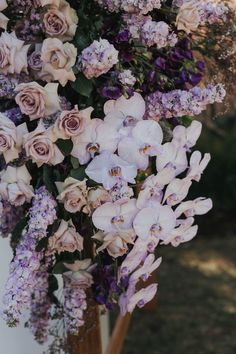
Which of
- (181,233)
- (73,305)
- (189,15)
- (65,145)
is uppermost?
(189,15)

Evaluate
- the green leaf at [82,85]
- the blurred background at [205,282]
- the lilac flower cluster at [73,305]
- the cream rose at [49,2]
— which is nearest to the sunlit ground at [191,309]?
the blurred background at [205,282]

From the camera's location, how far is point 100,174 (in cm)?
123

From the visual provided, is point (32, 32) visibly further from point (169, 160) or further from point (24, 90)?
point (169, 160)

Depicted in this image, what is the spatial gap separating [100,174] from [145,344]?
2674 millimetres

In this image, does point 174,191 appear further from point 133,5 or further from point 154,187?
point 133,5

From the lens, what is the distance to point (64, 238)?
4.19 feet

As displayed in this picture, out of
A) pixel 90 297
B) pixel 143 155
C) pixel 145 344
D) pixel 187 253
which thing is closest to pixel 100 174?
pixel 143 155

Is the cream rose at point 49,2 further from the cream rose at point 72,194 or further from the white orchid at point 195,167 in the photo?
the white orchid at point 195,167

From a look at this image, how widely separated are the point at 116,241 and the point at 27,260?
176 mm

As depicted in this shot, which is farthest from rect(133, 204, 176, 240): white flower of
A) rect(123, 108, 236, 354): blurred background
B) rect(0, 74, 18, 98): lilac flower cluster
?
rect(123, 108, 236, 354): blurred background

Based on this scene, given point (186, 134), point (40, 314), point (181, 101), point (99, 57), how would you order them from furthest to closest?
1. point (40, 314)
2. point (186, 134)
3. point (181, 101)
4. point (99, 57)

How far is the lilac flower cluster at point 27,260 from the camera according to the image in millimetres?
1201

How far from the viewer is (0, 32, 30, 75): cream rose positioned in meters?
1.20

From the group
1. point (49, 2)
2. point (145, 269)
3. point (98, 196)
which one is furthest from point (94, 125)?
point (145, 269)
